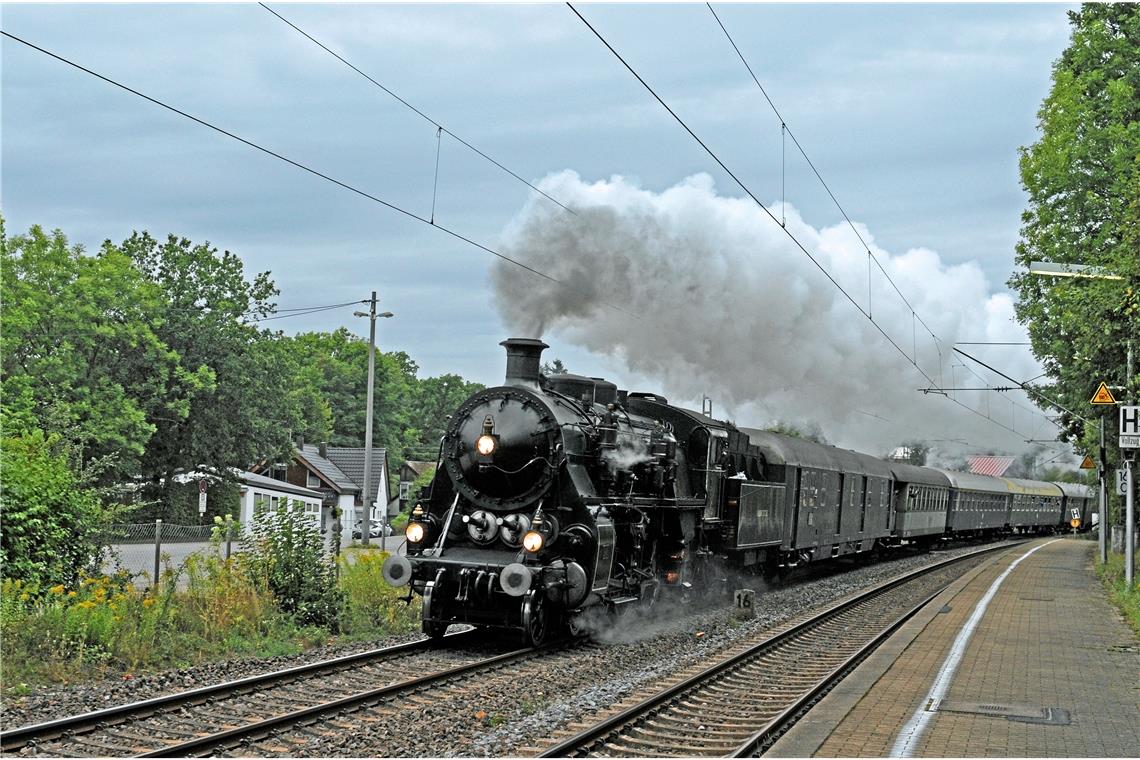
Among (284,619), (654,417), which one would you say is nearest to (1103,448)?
(654,417)

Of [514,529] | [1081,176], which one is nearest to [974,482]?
[1081,176]

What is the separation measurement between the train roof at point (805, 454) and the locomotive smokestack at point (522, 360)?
7162mm

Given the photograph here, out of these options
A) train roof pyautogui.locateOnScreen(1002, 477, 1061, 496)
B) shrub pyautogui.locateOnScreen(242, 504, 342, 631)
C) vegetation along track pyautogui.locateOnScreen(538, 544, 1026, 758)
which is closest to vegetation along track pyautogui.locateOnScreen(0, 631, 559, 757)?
shrub pyautogui.locateOnScreen(242, 504, 342, 631)

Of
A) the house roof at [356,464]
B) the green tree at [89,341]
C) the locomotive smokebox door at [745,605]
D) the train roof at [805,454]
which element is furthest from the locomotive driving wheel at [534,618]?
the house roof at [356,464]

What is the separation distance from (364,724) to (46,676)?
11.1 ft

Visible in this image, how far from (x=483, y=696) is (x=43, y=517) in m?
6.18

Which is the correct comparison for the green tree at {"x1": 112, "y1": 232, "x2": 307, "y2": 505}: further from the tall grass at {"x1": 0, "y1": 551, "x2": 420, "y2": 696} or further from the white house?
the tall grass at {"x1": 0, "y1": 551, "x2": 420, "y2": 696}

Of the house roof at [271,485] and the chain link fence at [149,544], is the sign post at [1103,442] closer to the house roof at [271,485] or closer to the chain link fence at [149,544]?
the chain link fence at [149,544]

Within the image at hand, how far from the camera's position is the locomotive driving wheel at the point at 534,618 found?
12.5m

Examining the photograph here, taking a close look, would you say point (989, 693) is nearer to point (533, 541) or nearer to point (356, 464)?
point (533, 541)

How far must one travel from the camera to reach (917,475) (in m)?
37.3

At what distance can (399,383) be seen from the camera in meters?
105

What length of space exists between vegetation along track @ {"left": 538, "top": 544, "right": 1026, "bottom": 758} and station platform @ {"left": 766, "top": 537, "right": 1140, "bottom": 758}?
0.26 meters

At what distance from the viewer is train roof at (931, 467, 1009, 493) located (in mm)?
44122
